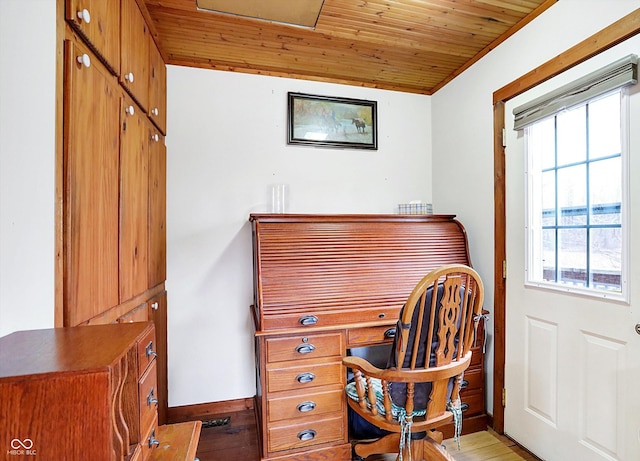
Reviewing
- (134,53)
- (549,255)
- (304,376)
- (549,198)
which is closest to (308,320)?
(304,376)

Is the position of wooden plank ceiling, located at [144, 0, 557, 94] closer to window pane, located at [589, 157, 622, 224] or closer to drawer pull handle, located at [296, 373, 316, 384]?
window pane, located at [589, 157, 622, 224]

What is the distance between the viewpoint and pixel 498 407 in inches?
78.0

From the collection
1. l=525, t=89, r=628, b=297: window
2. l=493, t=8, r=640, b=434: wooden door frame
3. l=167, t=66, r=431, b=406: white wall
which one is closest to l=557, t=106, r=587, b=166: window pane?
l=525, t=89, r=628, b=297: window

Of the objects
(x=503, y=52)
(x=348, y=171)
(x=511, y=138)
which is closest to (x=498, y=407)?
(x=511, y=138)

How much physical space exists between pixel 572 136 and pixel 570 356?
1.14m

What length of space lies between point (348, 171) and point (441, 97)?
1033 mm

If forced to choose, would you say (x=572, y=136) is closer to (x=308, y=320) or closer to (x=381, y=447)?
(x=308, y=320)

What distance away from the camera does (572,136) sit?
5.29ft

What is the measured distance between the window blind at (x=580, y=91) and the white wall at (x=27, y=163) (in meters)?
2.10

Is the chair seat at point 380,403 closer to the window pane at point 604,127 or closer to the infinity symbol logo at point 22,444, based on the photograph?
the infinity symbol logo at point 22,444

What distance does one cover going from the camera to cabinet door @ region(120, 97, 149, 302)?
4.52ft

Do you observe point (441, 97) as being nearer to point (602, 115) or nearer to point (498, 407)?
point (602, 115)

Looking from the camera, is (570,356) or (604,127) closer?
(604,127)

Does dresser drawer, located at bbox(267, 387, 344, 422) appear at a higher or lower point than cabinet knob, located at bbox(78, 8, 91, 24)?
lower
